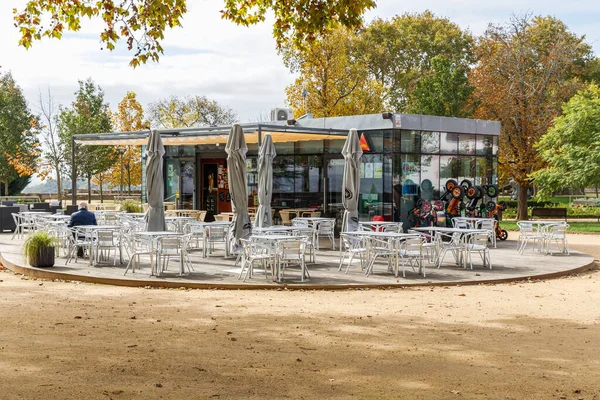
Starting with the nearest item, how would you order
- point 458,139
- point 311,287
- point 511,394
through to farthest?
point 511,394 → point 311,287 → point 458,139

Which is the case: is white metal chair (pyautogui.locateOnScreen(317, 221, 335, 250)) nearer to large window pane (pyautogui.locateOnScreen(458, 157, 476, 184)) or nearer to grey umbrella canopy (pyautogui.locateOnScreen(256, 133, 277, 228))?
grey umbrella canopy (pyautogui.locateOnScreen(256, 133, 277, 228))

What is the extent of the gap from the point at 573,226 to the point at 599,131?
400 cm

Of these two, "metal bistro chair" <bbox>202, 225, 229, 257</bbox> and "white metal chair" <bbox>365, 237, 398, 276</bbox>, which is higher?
"metal bistro chair" <bbox>202, 225, 229, 257</bbox>

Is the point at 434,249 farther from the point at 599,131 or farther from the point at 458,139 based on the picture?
the point at 599,131

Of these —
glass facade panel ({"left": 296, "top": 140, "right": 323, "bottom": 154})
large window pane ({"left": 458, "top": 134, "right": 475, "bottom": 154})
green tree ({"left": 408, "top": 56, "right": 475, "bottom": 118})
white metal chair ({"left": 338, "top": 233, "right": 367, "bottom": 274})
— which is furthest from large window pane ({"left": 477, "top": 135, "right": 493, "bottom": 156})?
green tree ({"left": 408, "top": 56, "right": 475, "bottom": 118})

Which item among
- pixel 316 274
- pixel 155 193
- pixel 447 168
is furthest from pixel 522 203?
pixel 316 274

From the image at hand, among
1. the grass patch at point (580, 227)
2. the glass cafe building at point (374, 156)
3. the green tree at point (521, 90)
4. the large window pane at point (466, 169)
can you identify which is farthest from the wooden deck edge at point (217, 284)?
the green tree at point (521, 90)

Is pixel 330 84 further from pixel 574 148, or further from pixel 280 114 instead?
pixel 280 114

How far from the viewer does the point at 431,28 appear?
47.4 metres

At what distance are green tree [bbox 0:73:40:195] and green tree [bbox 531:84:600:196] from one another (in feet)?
94.4

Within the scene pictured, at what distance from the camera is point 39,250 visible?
43.4 ft

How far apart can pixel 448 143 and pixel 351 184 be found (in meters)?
5.71

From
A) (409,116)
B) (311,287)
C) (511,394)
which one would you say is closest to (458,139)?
(409,116)

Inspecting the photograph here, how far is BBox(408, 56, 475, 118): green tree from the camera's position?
121ft
